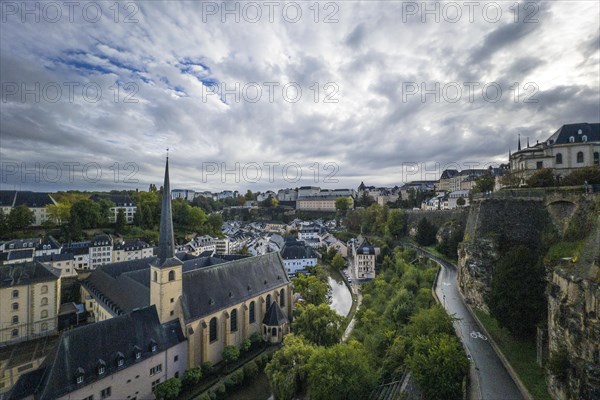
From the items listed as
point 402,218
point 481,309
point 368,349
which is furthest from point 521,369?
point 402,218

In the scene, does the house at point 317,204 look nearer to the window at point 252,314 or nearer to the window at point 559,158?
the window at point 559,158

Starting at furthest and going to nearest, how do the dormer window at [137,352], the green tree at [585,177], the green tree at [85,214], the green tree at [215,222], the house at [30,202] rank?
the green tree at [215,222] < the house at [30,202] < the green tree at [85,214] < the green tree at [585,177] < the dormer window at [137,352]

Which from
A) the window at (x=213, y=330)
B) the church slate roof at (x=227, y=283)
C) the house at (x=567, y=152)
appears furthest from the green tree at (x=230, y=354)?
the house at (x=567, y=152)

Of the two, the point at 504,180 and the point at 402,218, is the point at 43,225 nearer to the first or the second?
the point at 402,218

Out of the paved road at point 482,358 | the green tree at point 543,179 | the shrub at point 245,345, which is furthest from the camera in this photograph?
the shrub at point 245,345

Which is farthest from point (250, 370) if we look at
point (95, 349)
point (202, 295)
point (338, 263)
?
point (338, 263)

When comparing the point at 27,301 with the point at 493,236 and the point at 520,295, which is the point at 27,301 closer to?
the point at 520,295

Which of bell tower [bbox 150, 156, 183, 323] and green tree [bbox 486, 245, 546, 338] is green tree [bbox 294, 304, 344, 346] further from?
green tree [bbox 486, 245, 546, 338]
